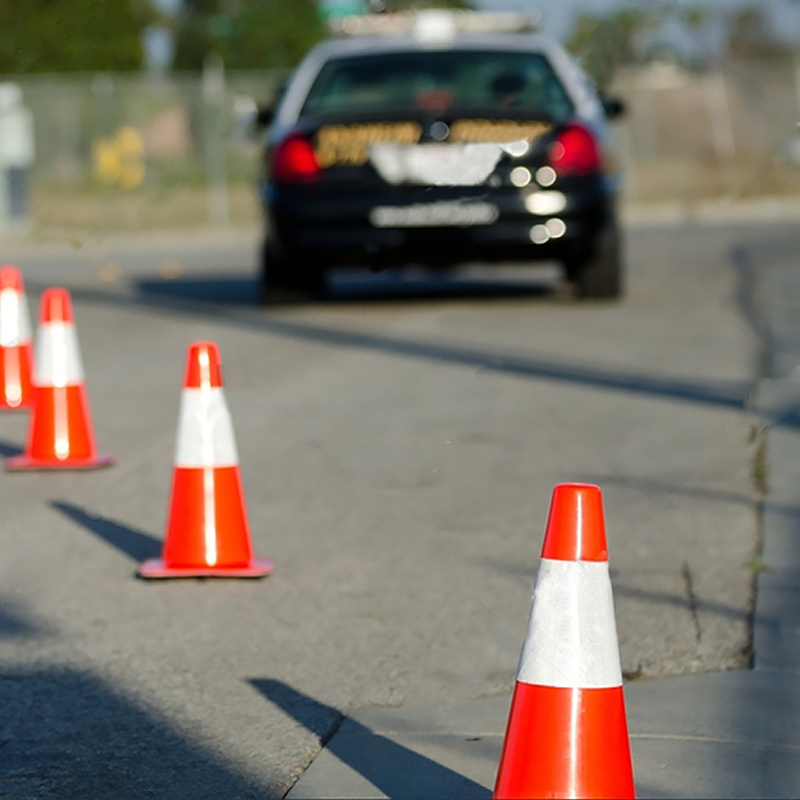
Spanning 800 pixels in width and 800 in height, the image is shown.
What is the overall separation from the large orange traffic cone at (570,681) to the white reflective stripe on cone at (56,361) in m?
4.12

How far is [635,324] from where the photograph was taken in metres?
10.7

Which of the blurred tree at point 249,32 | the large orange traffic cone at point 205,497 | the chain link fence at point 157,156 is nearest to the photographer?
the large orange traffic cone at point 205,497

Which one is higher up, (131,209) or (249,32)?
(249,32)

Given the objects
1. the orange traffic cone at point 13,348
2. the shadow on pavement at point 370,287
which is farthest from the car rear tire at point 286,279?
the orange traffic cone at point 13,348

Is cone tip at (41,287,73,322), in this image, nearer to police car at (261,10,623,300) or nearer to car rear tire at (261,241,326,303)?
police car at (261,10,623,300)

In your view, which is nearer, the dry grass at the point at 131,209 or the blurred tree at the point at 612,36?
the blurred tree at the point at 612,36

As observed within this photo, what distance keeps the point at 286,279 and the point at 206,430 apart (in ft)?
21.5

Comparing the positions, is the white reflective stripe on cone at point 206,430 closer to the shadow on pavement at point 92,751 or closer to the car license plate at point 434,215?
the shadow on pavement at point 92,751

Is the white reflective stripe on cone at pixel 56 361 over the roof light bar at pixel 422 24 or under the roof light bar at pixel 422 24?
under

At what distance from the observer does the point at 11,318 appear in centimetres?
839

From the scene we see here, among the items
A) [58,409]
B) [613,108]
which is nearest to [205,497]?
[58,409]

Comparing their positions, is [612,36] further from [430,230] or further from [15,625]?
[430,230]

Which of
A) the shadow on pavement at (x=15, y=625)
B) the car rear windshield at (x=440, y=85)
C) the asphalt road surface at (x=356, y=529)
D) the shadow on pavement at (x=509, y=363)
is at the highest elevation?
the car rear windshield at (x=440, y=85)

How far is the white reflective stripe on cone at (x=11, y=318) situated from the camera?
27.5 ft
